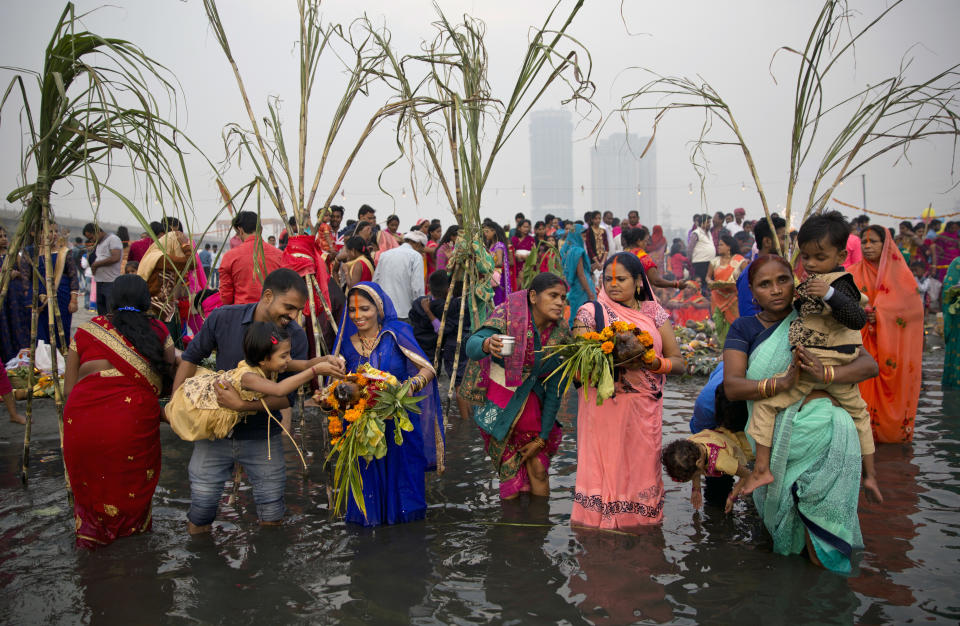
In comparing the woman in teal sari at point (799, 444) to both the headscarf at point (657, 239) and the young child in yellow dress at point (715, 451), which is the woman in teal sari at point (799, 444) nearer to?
the young child in yellow dress at point (715, 451)

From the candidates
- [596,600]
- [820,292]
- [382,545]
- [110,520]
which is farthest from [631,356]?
[110,520]

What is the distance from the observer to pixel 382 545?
4.36m

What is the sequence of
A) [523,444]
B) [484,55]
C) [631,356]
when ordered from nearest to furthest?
[631,356]
[523,444]
[484,55]

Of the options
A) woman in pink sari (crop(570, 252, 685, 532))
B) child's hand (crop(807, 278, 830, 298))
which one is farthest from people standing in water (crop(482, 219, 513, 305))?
child's hand (crop(807, 278, 830, 298))

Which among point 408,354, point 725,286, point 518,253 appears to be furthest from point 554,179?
point 408,354

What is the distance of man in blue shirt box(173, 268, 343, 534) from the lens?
436cm

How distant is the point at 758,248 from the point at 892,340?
4.85ft

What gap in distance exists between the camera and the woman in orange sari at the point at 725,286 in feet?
29.8

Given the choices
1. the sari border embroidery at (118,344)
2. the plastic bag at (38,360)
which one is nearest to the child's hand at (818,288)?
the sari border embroidery at (118,344)

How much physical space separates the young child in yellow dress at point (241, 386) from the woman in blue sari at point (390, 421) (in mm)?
651

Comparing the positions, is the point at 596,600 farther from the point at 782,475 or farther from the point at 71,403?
the point at 71,403

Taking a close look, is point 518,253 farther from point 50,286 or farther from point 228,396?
point 228,396

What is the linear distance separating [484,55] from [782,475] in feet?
14.8

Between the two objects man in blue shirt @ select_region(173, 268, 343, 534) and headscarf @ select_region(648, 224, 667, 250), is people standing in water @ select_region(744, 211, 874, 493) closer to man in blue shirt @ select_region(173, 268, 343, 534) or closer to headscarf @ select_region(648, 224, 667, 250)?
man in blue shirt @ select_region(173, 268, 343, 534)
